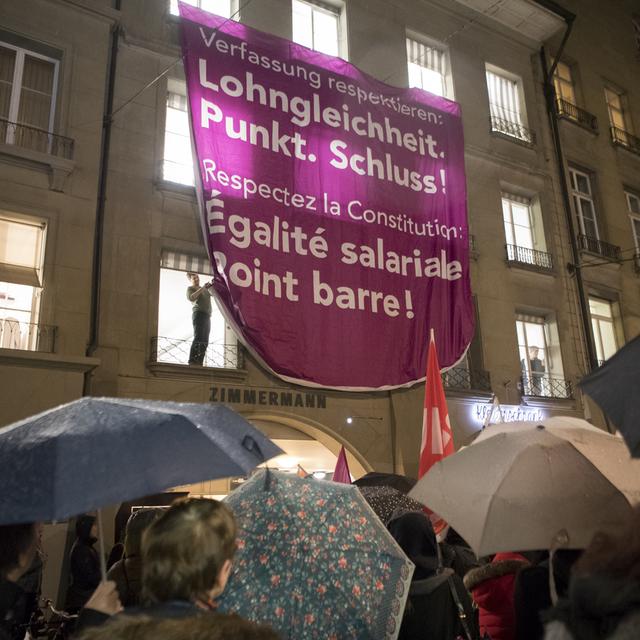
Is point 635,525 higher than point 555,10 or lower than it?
lower

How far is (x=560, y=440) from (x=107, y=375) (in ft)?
26.7

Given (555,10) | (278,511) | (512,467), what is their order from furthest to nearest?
(555,10) < (512,467) < (278,511)

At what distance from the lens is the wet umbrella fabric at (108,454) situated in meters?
2.49

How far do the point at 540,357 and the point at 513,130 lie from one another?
6210mm

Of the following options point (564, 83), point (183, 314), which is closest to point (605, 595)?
point (183, 314)

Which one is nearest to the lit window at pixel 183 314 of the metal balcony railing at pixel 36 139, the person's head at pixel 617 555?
the metal balcony railing at pixel 36 139

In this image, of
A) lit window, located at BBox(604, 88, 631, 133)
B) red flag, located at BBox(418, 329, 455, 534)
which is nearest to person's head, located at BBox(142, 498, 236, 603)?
red flag, located at BBox(418, 329, 455, 534)

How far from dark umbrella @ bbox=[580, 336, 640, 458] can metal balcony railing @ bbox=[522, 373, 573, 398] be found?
13276 mm

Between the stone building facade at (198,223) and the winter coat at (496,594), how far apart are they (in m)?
7.40

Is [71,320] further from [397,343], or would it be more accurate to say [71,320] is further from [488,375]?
[488,375]

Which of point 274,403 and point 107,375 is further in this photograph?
point 274,403

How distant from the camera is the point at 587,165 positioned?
1880 cm

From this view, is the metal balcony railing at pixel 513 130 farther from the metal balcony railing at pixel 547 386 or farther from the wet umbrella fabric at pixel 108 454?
the wet umbrella fabric at pixel 108 454

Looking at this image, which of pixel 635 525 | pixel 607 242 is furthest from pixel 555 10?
pixel 635 525
